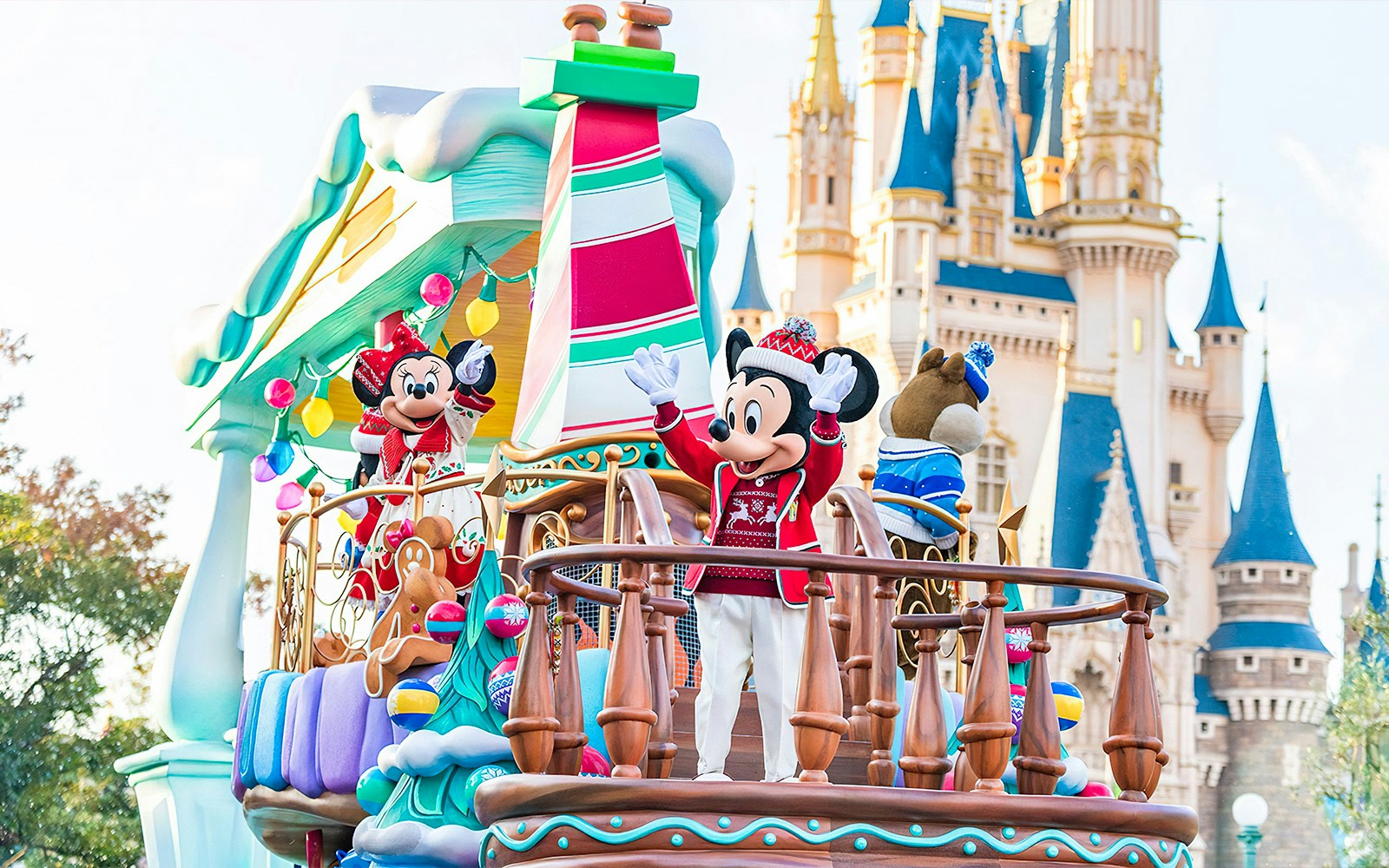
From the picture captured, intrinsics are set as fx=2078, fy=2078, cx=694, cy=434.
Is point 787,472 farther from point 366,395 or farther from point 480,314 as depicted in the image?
point 480,314

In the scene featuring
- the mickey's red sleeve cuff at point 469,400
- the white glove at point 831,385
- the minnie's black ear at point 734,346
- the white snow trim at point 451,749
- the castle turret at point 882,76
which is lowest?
the white snow trim at point 451,749

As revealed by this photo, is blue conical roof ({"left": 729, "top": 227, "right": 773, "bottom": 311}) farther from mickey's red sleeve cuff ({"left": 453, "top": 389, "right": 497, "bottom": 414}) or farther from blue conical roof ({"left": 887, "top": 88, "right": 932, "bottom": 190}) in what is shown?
mickey's red sleeve cuff ({"left": 453, "top": 389, "right": 497, "bottom": 414})

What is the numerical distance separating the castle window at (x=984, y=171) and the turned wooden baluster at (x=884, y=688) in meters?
54.7

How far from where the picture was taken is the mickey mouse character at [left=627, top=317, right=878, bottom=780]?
4930 millimetres

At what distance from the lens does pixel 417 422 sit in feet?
24.5

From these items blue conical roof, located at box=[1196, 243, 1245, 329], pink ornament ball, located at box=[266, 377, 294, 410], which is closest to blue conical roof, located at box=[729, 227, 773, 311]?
blue conical roof, located at box=[1196, 243, 1245, 329]

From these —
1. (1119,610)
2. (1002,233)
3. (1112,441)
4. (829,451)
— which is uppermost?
(1002,233)

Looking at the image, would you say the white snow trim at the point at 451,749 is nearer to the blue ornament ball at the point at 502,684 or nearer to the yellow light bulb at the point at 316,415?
the blue ornament ball at the point at 502,684

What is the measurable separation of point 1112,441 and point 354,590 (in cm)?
4945

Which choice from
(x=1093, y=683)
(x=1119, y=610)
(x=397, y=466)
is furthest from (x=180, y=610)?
(x=1093, y=683)

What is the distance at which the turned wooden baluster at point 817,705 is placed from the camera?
434cm

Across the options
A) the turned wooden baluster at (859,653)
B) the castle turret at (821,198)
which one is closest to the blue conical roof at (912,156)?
the castle turret at (821,198)

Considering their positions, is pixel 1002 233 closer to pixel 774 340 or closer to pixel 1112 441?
pixel 1112 441

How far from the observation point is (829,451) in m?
5.16
